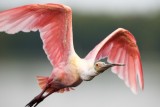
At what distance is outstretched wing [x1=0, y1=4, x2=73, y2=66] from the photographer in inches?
291

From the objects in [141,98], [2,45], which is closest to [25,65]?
[2,45]

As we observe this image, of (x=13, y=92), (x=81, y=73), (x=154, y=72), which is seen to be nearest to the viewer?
(x=81, y=73)

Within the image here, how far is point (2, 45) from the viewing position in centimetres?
2503

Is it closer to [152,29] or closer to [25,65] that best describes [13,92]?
[25,65]

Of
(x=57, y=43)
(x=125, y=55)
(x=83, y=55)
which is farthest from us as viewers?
(x=83, y=55)

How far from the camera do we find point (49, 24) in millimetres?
7699

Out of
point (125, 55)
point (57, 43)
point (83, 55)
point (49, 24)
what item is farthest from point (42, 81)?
point (83, 55)

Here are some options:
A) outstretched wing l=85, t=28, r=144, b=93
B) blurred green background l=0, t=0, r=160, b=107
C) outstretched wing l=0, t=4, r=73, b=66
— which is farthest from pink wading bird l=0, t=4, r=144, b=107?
blurred green background l=0, t=0, r=160, b=107

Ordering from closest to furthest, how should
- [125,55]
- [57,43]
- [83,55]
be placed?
[57,43] → [125,55] → [83,55]

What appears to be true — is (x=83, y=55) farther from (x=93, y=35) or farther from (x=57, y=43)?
(x=57, y=43)

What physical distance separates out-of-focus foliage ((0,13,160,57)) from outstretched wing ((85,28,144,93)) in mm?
14065

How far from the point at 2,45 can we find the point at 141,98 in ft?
22.2

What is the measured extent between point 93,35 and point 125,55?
1649 centimetres

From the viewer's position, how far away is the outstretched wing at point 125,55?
26.6 feet
